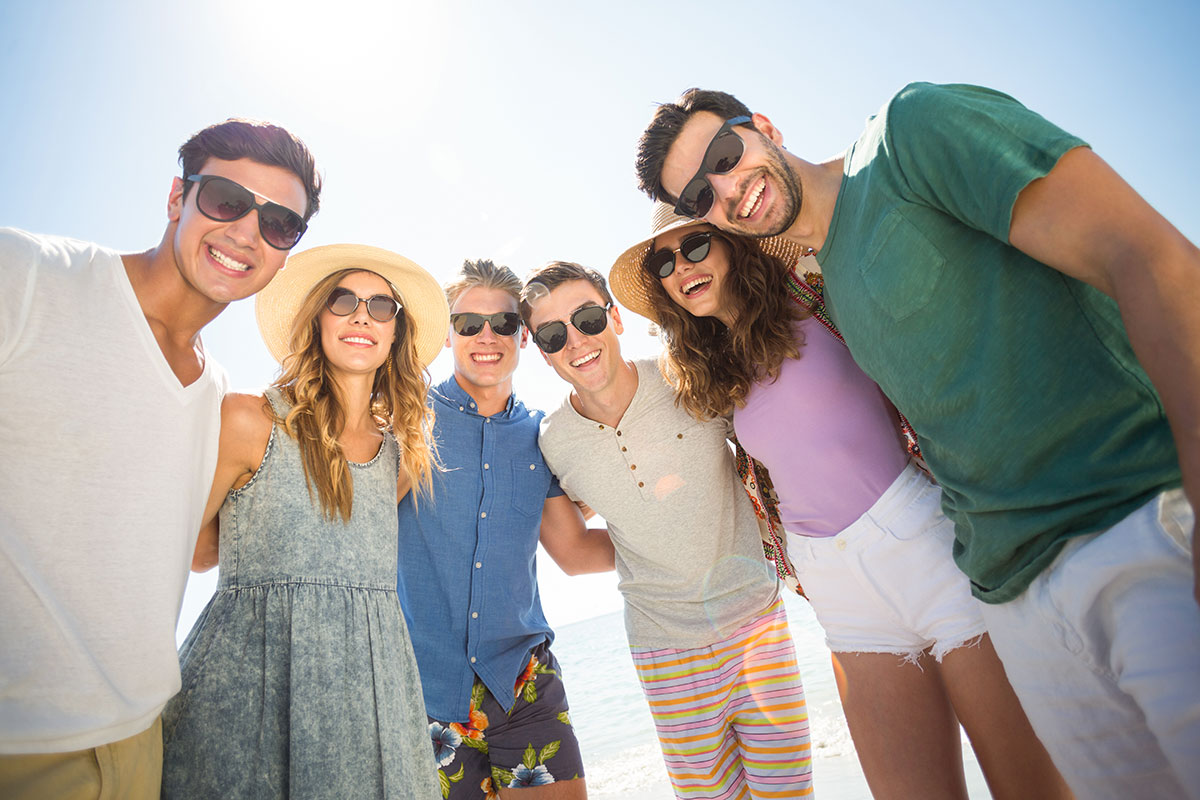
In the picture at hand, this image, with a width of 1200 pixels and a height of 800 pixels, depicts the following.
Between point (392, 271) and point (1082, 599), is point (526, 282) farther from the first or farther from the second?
point (1082, 599)

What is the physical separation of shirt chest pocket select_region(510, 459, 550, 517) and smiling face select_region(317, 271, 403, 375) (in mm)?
1127

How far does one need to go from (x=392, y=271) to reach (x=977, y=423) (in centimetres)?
284

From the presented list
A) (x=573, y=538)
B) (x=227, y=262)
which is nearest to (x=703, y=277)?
(x=573, y=538)

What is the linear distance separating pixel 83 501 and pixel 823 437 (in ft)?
9.12

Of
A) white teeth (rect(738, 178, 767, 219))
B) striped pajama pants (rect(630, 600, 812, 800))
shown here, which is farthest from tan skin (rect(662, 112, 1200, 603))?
striped pajama pants (rect(630, 600, 812, 800))

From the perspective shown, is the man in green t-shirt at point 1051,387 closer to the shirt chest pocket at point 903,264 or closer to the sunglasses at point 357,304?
the shirt chest pocket at point 903,264

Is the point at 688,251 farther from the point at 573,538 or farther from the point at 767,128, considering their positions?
the point at 573,538

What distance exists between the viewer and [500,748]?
343cm

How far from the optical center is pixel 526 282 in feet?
13.8

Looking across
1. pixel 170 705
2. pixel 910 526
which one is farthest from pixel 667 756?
pixel 170 705

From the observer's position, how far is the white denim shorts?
2.46m

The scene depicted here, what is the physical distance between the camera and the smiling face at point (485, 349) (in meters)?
4.15

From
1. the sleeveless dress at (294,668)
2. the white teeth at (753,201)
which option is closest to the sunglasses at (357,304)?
the sleeveless dress at (294,668)

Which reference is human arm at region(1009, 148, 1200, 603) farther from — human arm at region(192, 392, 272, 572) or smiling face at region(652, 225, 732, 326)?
human arm at region(192, 392, 272, 572)
